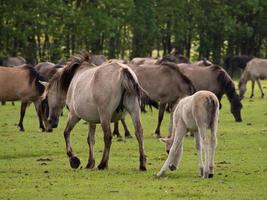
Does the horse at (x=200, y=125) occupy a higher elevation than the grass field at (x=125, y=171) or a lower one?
higher

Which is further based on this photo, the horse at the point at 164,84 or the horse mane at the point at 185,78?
the horse at the point at 164,84

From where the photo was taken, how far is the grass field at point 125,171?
12.6 metres

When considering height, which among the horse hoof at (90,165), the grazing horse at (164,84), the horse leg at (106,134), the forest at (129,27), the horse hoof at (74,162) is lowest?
the forest at (129,27)

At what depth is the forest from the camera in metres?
59.1

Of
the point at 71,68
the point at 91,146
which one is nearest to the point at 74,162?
the point at 91,146

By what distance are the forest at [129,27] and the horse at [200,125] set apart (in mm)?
44093

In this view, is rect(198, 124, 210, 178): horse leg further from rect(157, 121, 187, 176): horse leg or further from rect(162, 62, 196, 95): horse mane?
rect(162, 62, 196, 95): horse mane

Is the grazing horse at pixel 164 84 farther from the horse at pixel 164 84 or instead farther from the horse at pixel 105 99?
the horse at pixel 105 99

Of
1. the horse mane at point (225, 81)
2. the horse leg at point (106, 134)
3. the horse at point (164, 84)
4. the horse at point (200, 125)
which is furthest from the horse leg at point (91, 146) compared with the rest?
the horse mane at point (225, 81)

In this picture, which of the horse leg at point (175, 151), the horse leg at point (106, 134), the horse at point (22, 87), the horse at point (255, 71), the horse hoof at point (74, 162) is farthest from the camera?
the horse at point (255, 71)

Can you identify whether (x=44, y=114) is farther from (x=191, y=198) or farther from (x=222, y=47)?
(x=222, y=47)

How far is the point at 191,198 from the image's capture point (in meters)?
12.1

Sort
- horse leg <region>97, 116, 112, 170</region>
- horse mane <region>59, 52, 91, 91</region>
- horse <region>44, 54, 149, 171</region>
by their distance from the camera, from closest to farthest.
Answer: horse <region>44, 54, 149, 171</region> → horse leg <region>97, 116, 112, 170</region> → horse mane <region>59, 52, 91, 91</region>

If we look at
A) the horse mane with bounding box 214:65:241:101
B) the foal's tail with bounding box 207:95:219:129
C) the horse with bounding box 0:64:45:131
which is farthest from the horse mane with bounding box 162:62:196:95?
the foal's tail with bounding box 207:95:219:129
